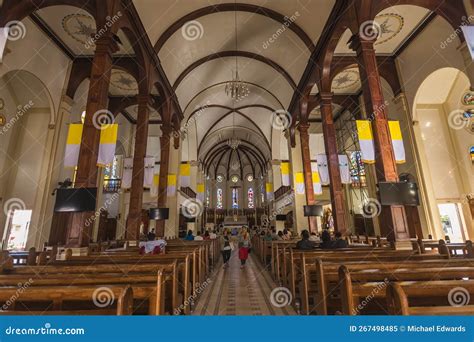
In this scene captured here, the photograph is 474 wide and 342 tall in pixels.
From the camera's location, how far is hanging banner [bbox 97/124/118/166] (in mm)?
5520

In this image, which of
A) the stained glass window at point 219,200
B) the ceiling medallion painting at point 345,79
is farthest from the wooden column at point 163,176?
the stained glass window at point 219,200

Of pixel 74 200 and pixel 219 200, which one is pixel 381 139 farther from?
pixel 219 200

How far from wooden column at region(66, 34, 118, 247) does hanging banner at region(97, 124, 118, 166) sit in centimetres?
41

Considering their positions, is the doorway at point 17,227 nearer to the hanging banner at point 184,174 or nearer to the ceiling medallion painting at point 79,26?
the ceiling medallion painting at point 79,26

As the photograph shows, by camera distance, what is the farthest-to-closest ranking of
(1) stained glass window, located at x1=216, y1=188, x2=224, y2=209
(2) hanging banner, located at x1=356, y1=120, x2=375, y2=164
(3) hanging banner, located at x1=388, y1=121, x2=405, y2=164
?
(1) stained glass window, located at x1=216, y1=188, x2=224, y2=209, (2) hanging banner, located at x1=356, y1=120, x2=375, y2=164, (3) hanging banner, located at x1=388, y1=121, x2=405, y2=164

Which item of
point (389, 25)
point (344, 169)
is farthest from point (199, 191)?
point (389, 25)

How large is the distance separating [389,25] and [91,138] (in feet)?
31.0

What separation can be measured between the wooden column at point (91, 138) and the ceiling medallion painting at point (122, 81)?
4.75 meters

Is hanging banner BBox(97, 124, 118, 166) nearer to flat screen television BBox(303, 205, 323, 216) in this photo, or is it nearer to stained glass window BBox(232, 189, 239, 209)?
flat screen television BBox(303, 205, 323, 216)

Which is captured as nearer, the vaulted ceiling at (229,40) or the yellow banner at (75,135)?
the yellow banner at (75,135)

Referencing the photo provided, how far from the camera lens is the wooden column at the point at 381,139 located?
15.5ft

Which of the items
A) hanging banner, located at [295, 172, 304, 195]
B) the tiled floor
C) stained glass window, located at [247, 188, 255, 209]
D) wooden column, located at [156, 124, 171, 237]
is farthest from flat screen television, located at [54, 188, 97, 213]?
stained glass window, located at [247, 188, 255, 209]

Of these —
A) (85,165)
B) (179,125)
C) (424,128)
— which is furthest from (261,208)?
(85,165)

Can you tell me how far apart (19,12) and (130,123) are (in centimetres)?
872
